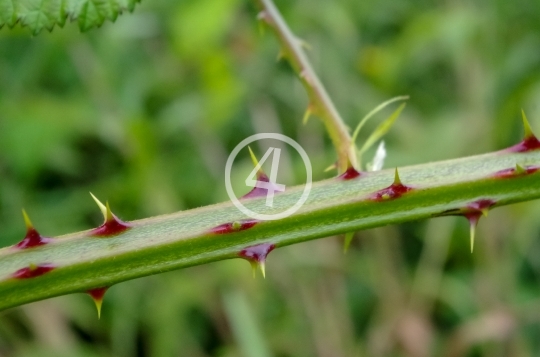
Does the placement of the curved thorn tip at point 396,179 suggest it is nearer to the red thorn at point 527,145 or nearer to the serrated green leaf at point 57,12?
the red thorn at point 527,145

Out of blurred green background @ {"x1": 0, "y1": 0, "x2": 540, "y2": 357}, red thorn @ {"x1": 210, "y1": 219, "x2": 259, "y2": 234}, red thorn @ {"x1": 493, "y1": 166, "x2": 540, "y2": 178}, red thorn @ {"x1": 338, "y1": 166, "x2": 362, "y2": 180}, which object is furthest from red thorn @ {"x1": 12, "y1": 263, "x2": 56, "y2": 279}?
blurred green background @ {"x1": 0, "y1": 0, "x2": 540, "y2": 357}

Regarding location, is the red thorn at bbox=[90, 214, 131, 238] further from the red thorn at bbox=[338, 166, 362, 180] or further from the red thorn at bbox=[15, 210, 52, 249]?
the red thorn at bbox=[338, 166, 362, 180]

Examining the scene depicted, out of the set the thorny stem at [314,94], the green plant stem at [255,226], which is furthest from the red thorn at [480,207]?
the thorny stem at [314,94]

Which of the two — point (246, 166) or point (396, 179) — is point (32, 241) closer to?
point (396, 179)

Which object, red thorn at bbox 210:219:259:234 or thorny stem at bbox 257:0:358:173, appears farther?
thorny stem at bbox 257:0:358:173

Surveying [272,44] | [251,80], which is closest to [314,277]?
[251,80]

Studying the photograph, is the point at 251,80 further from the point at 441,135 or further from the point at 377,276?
the point at 377,276
